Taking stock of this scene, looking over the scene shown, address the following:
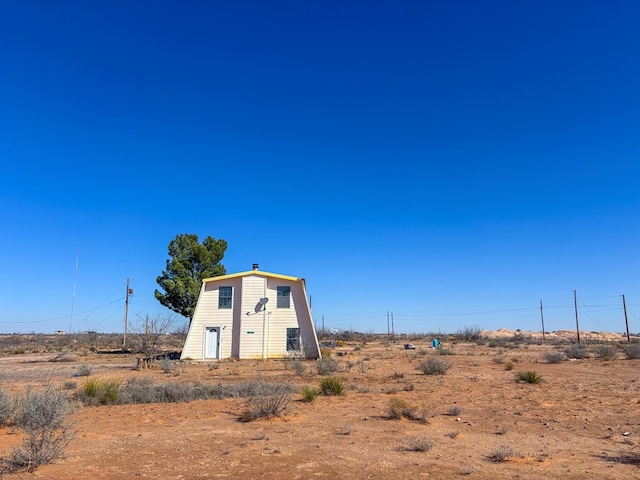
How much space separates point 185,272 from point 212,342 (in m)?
11.7

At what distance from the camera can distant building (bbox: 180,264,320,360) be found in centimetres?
3288

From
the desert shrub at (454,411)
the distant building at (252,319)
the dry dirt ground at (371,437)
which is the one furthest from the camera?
the distant building at (252,319)

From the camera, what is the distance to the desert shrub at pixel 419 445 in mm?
8547

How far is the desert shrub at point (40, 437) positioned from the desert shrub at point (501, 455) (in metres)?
7.26

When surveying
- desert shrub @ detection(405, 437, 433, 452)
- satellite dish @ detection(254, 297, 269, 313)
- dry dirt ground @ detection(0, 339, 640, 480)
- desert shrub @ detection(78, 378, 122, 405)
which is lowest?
dry dirt ground @ detection(0, 339, 640, 480)

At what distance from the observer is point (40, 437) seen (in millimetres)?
8320

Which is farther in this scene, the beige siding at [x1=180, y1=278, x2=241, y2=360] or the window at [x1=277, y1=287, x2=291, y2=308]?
the window at [x1=277, y1=287, x2=291, y2=308]

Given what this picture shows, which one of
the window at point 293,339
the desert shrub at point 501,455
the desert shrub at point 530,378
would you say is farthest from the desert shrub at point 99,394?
the window at point 293,339

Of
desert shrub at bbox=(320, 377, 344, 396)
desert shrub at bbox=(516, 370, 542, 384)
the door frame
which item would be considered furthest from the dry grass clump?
the door frame

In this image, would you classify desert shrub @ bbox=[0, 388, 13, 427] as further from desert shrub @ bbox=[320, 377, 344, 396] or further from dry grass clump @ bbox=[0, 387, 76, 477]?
desert shrub @ bbox=[320, 377, 344, 396]

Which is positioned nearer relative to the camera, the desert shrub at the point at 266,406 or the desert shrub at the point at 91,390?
the desert shrub at the point at 266,406

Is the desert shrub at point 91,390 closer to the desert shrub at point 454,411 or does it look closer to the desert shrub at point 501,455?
the desert shrub at point 454,411

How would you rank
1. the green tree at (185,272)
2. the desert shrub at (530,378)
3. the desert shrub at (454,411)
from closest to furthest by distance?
the desert shrub at (454,411), the desert shrub at (530,378), the green tree at (185,272)

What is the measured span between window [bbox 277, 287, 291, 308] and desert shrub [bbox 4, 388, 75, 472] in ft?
82.5
